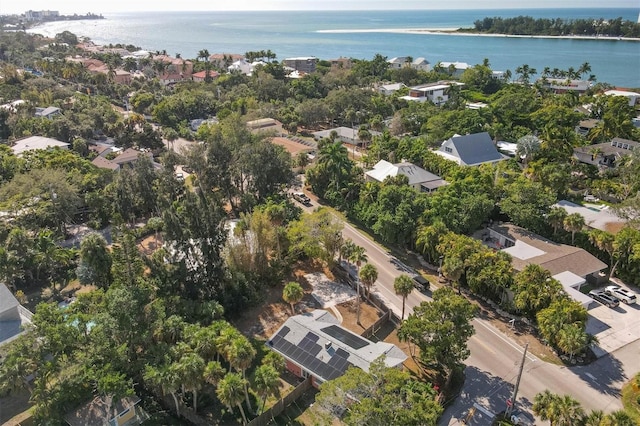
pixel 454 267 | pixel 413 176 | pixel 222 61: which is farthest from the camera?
pixel 222 61

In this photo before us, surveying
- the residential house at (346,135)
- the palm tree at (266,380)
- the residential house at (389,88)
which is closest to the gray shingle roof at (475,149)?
the residential house at (346,135)

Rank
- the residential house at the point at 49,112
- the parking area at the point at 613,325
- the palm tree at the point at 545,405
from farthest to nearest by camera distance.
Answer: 1. the residential house at the point at 49,112
2. the parking area at the point at 613,325
3. the palm tree at the point at 545,405

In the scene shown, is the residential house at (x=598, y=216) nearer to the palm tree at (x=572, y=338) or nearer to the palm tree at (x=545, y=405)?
the palm tree at (x=572, y=338)

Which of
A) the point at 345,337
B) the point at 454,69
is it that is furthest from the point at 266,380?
the point at 454,69

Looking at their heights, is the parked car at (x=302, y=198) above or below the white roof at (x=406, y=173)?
below

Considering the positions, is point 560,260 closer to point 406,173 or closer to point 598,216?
point 598,216

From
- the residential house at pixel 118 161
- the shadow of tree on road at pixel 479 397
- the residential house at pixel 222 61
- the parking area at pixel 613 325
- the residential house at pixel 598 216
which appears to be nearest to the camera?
the shadow of tree on road at pixel 479 397

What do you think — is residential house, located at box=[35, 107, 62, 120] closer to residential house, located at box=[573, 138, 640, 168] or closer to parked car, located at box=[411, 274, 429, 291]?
parked car, located at box=[411, 274, 429, 291]
